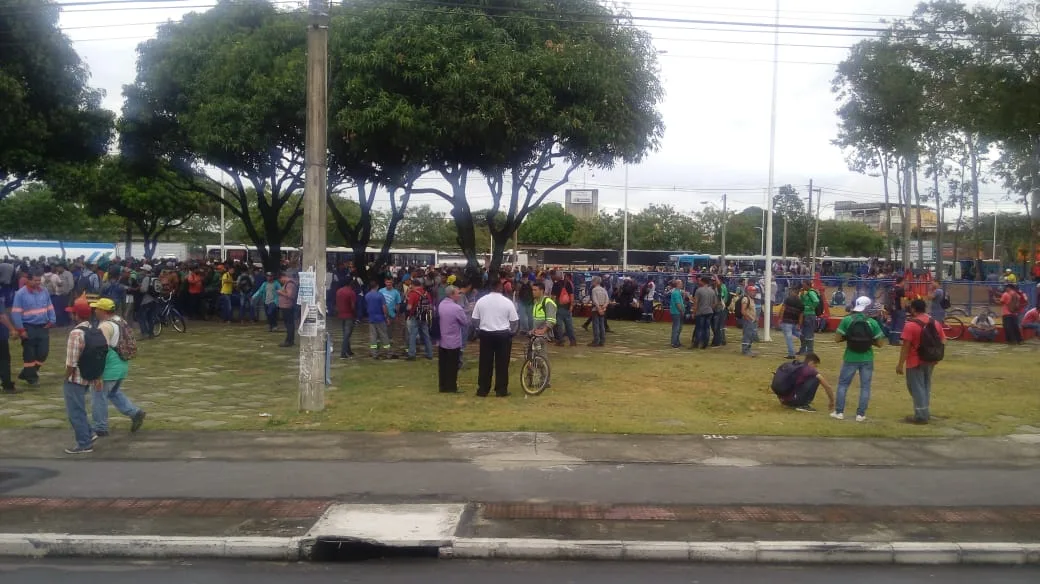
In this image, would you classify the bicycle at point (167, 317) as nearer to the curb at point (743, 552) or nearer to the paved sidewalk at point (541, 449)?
the paved sidewalk at point (541, 449)

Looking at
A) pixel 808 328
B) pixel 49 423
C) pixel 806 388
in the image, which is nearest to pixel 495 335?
pixel 806 388

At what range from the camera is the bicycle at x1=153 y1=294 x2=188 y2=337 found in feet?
65.3

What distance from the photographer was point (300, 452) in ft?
30.0

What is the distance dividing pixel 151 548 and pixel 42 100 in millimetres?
21619

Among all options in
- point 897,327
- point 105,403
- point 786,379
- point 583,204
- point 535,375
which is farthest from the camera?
point 583,204

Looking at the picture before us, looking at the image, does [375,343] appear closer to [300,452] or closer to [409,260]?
[300,452]

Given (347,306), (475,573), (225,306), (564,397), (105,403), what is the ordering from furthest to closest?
(225,306)
(347,306)
(564,397)
(105,403)
(475,573)

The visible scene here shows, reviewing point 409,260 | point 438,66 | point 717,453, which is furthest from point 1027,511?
point 409,260

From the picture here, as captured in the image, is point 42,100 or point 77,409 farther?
point 42,100

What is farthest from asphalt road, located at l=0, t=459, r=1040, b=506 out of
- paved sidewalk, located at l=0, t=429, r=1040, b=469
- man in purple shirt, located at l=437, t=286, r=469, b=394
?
man in purple shirt, located at l=437, t=286, r=469, b=394

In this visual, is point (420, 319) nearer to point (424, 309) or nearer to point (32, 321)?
point (424, 309)

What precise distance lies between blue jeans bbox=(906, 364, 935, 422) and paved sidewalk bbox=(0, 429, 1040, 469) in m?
0.77

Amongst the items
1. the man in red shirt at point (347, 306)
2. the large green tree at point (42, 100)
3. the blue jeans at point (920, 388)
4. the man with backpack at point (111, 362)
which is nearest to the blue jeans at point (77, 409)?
the man with backpack at point (111, 362)

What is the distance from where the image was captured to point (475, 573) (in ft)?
19.8
